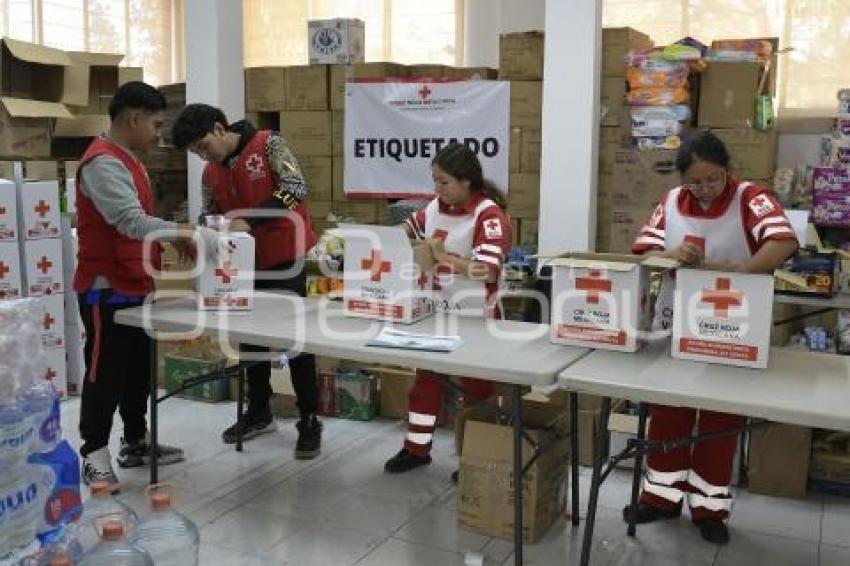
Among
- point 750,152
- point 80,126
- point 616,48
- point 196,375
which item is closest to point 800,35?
point 750,152

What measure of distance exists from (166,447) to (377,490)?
3.14 feet

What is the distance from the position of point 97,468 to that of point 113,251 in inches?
31.8

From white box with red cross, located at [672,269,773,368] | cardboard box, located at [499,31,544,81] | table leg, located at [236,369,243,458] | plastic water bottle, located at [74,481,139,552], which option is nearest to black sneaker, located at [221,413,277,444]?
table leg, located at [236,369,243,458]

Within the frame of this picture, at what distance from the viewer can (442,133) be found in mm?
4969

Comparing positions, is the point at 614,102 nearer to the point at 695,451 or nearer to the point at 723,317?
the point at 695,451

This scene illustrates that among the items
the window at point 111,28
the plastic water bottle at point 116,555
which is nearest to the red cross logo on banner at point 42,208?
the window at point 111,28

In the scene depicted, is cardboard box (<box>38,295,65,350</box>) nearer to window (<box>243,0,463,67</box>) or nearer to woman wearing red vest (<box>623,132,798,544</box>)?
woman wearing red vest (<box>623,132,798,544</box>)

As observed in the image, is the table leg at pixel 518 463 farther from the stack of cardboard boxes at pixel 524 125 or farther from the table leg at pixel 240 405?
the stack of cardboard boxes at pixel 524 125

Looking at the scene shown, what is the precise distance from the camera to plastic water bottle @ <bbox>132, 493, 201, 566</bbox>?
8.30ft

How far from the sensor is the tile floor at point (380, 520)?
2.70 meters

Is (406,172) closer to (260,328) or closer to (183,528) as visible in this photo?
(260,328)

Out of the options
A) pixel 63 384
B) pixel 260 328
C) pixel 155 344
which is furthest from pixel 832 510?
pixel 63 384

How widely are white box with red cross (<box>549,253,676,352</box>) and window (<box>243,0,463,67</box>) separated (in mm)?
4184

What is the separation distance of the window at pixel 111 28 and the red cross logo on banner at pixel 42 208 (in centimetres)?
212
